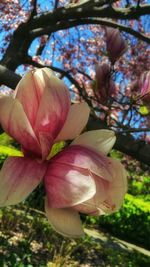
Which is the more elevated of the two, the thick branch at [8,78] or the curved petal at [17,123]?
the curved petal at [17,123]

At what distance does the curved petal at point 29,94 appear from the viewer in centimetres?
75

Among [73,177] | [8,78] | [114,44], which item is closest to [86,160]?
[73,177]

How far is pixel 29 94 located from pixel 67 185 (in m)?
0.16

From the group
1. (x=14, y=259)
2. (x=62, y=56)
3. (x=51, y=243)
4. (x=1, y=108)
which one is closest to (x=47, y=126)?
(x=1, y=108)

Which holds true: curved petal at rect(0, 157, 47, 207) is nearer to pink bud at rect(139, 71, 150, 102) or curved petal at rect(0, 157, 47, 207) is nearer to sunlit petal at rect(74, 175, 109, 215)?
sunlit petal at rect(74, 175, 109, 215)

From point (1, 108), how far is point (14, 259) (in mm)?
3632

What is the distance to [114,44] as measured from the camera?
87.3 inches

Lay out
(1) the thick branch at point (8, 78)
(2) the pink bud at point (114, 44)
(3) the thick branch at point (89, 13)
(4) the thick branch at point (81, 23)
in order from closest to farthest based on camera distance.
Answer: (1) the thick branch at point (8, 78) → (2) the pink bud at point (114, 44) → (3) the thick branch at point (89, 13) → (4) the thick branch at point (81, 23)

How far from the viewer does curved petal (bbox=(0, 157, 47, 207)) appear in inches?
27.4

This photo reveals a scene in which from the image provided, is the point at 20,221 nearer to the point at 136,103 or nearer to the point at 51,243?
the point at 51,243

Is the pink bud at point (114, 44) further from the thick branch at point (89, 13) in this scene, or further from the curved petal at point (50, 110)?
the curved petal at point (50, 110)

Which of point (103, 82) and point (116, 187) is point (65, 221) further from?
point (103, 82)

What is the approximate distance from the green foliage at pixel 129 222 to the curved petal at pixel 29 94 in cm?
965

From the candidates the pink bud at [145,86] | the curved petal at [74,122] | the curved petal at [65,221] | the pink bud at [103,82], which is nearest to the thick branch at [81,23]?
the pink bud at [103,82]
